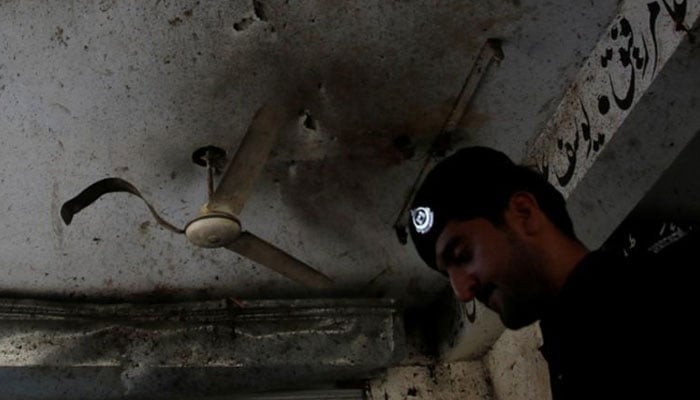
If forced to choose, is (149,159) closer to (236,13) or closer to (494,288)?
(236,13)

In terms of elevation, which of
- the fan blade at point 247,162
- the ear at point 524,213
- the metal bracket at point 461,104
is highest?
the metal bracket at point 461,104

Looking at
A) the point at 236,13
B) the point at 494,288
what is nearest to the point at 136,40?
the point at 236,13

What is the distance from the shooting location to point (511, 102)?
2584 mm

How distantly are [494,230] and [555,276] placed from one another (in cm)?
15

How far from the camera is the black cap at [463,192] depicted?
5.34 ft

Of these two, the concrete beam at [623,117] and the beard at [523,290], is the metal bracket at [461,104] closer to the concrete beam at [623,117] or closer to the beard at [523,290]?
the concrete beam at [623,117]

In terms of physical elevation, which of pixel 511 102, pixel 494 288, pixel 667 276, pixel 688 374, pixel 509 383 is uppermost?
pixel 511 102

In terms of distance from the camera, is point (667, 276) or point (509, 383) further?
point (509, 383)

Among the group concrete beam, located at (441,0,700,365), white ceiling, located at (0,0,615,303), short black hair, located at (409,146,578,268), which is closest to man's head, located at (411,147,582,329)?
short black hair, located at (409,146,578,268)

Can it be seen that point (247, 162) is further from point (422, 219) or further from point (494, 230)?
point (494, 230)

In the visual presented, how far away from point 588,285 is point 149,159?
1.69 metres

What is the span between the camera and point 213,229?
2375 mm

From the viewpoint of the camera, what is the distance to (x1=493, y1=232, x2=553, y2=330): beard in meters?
1.54

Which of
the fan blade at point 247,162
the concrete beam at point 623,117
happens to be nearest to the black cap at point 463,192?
the concrete beam at point 623,117
